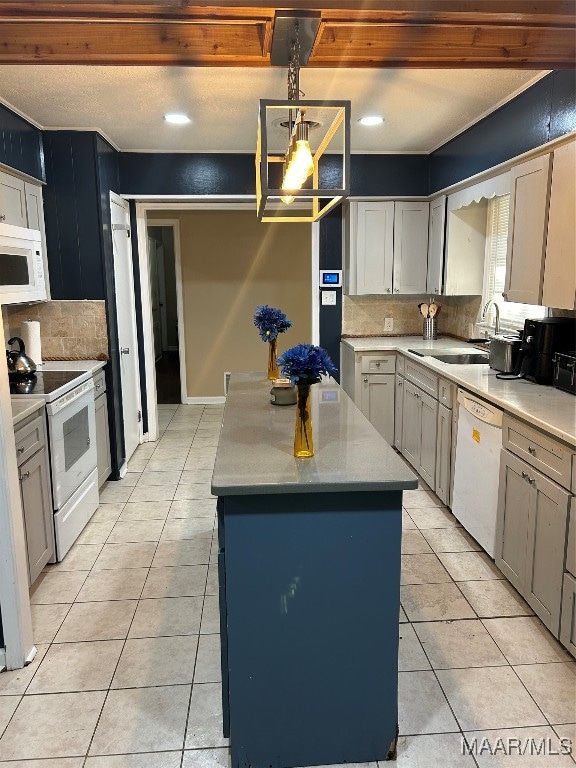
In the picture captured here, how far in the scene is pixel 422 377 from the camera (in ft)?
13.2

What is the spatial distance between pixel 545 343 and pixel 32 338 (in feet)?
10.8

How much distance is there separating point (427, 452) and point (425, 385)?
477 mm

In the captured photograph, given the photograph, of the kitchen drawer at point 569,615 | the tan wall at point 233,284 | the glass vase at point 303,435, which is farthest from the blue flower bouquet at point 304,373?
the tan wall at point 233,284

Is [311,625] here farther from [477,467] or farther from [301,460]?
[477,467]

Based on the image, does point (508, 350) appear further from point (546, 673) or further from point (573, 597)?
point (546, 673)

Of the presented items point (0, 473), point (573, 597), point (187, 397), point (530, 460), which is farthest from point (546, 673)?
point (187, 397)

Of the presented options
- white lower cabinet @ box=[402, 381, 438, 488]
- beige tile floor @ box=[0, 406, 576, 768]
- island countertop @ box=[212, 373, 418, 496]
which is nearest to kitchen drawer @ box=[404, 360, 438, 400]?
white lower cabinet @ box=[402, 381, 438, 488]

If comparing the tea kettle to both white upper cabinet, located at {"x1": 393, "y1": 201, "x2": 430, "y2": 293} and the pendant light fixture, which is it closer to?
the pendant light fixture

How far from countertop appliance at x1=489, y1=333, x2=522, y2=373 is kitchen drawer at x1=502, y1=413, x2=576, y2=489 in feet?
2.13

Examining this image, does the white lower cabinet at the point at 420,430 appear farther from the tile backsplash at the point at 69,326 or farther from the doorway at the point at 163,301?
the doorway at the point at 163,301

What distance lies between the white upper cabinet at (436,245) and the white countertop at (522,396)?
2.51ft

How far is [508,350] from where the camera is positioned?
126 inches

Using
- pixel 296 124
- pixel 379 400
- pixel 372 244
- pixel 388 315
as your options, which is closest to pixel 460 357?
pixel 379 400

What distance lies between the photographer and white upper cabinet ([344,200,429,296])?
15.9 ft
